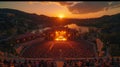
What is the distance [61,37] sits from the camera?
951 centimetres

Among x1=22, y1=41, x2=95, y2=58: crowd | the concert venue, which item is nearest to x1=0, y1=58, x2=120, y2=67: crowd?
the concert venue

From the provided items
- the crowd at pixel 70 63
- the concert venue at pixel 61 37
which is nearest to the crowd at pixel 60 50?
the concert venue at pixel 61 37

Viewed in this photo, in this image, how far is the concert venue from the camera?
9359 millimetres

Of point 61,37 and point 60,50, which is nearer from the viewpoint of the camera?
point 61,37

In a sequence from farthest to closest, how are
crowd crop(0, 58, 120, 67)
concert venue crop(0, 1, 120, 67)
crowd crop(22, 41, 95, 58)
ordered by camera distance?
crowd crop(22, 41, 95, 58)
crowd crop(0, 58, 120, 67)
concert venue crop(0, 1, 120, 67)

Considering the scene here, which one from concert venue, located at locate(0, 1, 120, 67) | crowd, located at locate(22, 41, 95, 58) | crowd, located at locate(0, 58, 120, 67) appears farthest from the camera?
crowd, located at locate(22, 41, 95, 58)

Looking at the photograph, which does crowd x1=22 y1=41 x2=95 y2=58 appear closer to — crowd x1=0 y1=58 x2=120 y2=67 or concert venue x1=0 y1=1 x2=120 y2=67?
concert venue x1=0 y1=1 x2=120 y2=67

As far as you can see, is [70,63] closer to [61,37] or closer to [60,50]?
[60,50]

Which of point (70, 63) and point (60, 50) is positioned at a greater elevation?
point (60, 50)

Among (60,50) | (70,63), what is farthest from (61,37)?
(70,63)

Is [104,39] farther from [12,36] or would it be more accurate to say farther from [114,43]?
[12,36]

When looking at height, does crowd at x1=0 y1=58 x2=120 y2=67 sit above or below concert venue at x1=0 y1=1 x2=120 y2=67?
below

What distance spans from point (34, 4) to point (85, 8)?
1.73 metres

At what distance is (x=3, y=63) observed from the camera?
935 centimetres
